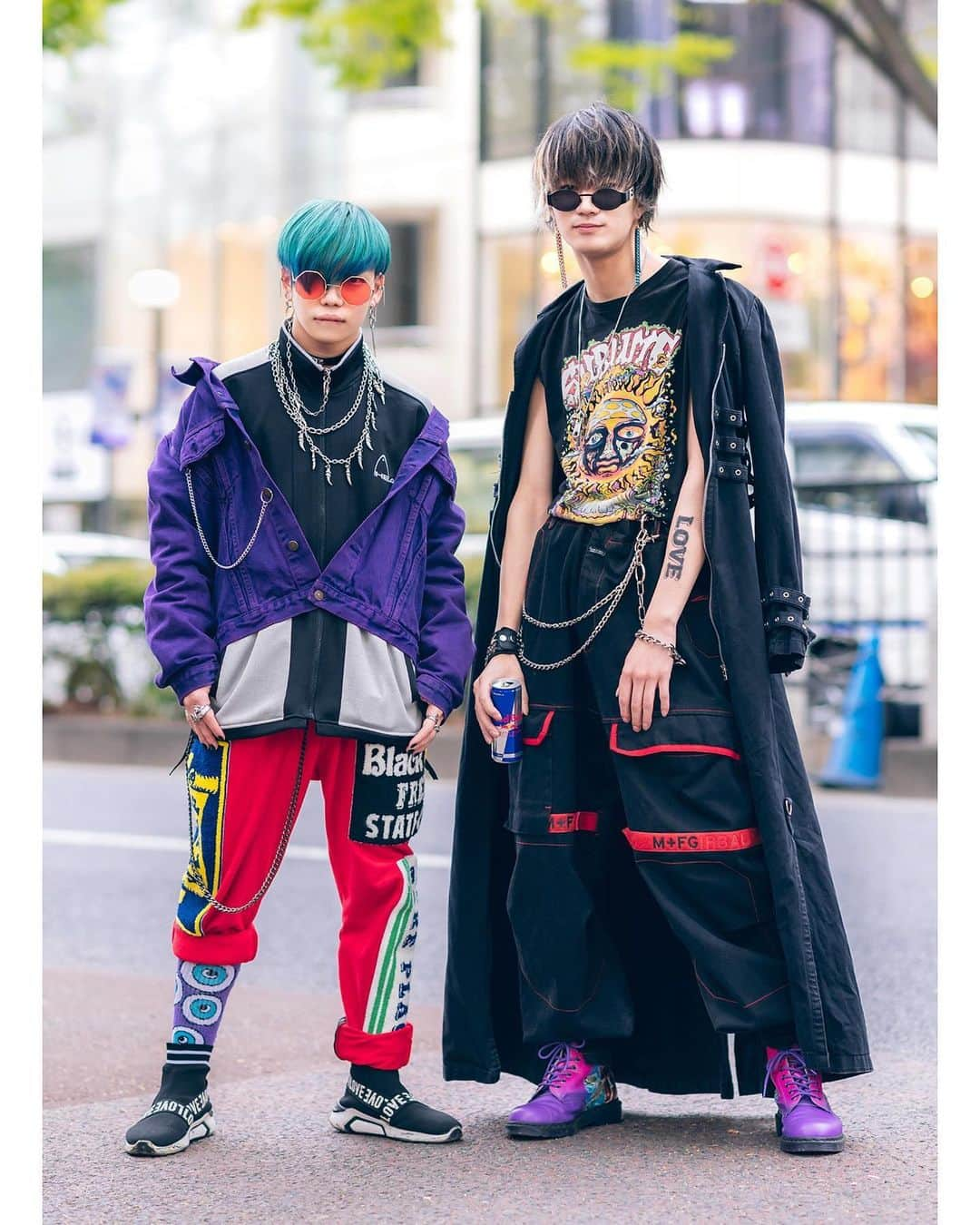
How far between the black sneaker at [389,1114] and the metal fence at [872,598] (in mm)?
7810

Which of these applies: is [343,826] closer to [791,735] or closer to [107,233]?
[791,735]

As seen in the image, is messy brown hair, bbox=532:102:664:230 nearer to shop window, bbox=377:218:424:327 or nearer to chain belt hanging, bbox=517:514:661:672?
chain belt hanging, bbox=517:514:661:672

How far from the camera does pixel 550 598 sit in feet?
11.8

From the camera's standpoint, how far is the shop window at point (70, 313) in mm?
30297

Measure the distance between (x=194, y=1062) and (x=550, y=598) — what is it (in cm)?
119

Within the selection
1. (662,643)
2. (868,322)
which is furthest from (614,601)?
(868,322)

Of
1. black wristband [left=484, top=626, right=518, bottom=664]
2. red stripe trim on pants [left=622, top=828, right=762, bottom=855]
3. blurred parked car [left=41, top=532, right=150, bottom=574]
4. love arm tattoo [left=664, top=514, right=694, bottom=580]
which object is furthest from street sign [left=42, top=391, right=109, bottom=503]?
red stripe trim on pants [left=622, top=828, right=762, bottom=855]

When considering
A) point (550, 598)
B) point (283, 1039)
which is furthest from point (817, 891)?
point (283, 1039)

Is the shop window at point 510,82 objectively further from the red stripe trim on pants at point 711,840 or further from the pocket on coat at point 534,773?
the red stripe trim on pants at point 711,840

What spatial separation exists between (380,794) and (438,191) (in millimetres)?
24049

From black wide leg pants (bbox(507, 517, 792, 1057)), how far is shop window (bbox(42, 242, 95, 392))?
28006 millimetres

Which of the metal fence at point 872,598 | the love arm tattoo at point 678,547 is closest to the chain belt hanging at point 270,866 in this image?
the love arm tattoo at point 678,547

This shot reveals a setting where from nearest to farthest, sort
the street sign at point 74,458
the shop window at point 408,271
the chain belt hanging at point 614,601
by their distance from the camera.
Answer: the chain belt hanging at point 614,601 < the shop window at point 408,271 < the street sign at point 74,458
